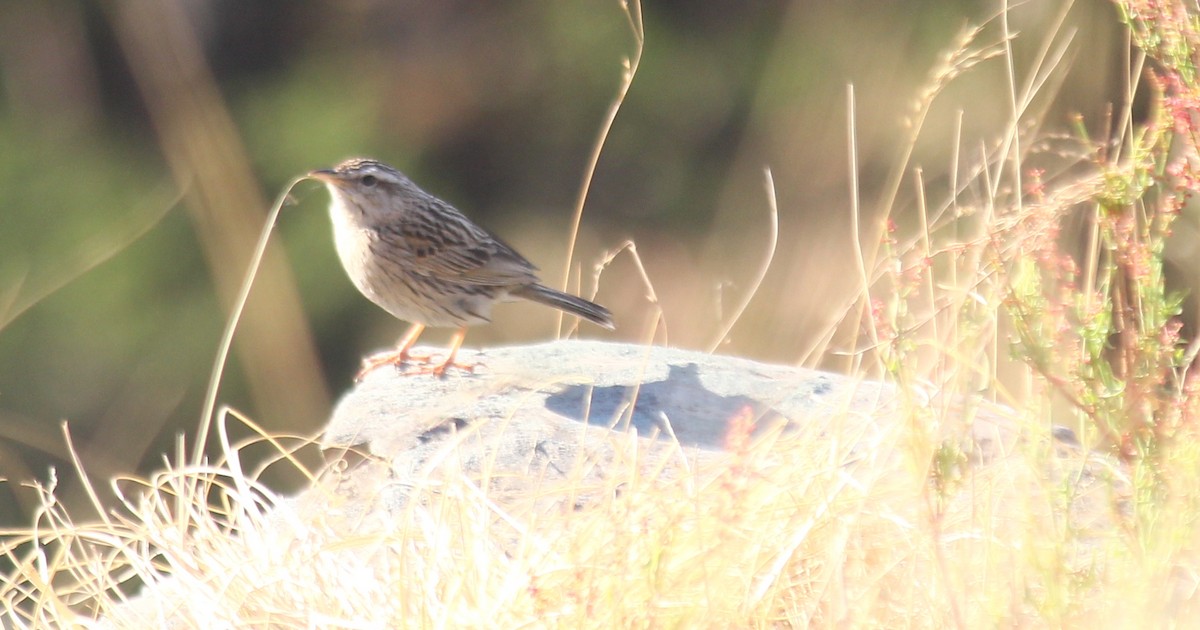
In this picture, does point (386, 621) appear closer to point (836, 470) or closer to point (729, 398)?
point (836, 470)

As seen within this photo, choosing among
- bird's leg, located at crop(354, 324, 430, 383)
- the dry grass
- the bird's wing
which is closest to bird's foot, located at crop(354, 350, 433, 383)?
bird's leg, located at crop(354, 324, 430, 383)

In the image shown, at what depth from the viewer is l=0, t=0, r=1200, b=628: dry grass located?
2767 millimetres

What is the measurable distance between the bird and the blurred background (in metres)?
2.74

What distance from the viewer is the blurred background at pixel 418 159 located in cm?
946

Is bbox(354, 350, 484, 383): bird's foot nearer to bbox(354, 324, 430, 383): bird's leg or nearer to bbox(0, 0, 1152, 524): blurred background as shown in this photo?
bbox(354, 324, 430, 383): bird's leg

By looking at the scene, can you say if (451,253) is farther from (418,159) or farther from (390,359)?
(418,159)

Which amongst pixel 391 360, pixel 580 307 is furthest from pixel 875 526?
pixel 391 360

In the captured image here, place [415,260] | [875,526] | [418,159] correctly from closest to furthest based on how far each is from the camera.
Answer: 1. [875,526]
2. [415,260]
3. [418,159]

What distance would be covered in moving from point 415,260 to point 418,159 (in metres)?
5.74

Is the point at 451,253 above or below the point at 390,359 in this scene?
above

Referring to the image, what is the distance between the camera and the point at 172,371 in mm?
10086

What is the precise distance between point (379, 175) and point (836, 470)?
330 cm

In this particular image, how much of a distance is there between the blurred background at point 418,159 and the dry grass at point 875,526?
5110mm

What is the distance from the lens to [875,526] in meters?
3.07
